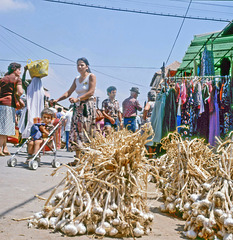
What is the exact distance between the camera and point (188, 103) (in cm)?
696

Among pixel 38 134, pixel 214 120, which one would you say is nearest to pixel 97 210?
pixel 38 134

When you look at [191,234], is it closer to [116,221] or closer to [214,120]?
[116,221]

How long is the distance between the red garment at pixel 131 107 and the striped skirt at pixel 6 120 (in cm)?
286

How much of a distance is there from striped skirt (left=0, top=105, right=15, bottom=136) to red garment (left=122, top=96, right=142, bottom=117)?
2.86m

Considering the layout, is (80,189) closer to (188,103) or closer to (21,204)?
(21,204)

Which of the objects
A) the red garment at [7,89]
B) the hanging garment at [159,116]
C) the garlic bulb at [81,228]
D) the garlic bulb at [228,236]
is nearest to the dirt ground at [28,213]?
the garlic bulb at [81,228]

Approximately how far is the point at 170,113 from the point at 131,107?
115 centimetres

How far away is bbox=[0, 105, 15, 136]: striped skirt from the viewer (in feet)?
21.8

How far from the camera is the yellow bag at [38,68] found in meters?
7.54

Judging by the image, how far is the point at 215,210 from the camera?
6.12 ft

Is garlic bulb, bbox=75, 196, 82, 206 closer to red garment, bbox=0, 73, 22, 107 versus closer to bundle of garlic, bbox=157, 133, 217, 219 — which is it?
bundle of garlic, bbox=157, 133, 217, 219

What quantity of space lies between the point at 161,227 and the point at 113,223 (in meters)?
0.62

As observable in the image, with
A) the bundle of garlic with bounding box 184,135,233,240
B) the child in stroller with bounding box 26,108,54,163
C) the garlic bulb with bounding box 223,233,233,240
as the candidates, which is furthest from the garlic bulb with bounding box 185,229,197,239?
the child in stroller with bounding box 26,108,54,163

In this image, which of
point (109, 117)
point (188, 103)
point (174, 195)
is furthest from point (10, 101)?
point (174, 195)
